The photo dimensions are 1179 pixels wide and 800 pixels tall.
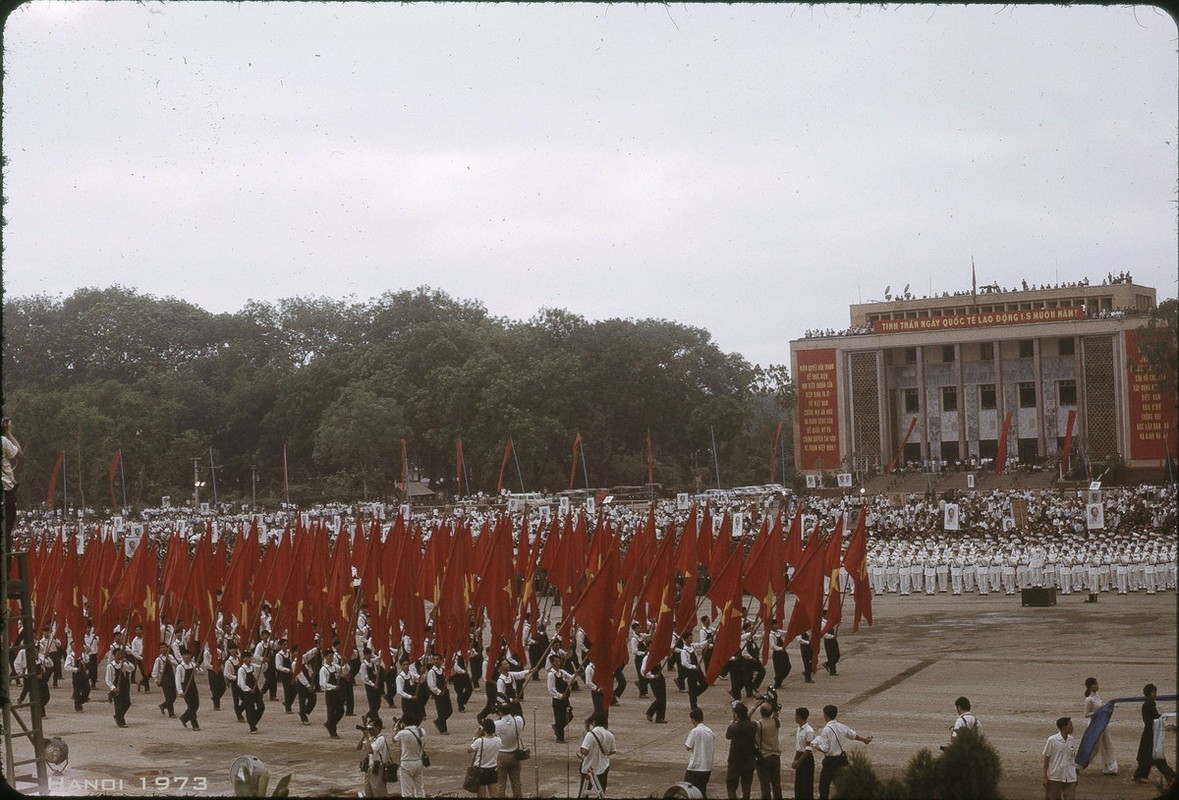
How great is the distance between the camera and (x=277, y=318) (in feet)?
267

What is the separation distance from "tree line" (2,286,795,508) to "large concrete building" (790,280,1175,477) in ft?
8.69

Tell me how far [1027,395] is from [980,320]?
5.14m

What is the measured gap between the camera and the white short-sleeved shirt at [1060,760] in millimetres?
11734

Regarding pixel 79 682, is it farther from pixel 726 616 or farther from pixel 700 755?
pixel 700 755

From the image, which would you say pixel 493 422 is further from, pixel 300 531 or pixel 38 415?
pixel 300 531

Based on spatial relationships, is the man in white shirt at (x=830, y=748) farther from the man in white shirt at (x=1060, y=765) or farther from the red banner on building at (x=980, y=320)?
the red banner on building at (x=980, y=320)

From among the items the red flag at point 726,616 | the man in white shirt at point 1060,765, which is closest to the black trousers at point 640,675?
the red flag at point 726,616

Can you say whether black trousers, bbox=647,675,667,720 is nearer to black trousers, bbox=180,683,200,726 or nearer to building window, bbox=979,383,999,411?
black trousers, bbox=180,683,200,726

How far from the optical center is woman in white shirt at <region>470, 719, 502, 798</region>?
1203 centimetres

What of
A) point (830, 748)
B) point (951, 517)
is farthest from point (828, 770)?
point (951, 517)

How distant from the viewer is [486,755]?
1209 centimetres

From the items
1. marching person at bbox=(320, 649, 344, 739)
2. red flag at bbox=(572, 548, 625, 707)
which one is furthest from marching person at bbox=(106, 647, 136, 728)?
red flag at bbox=(572, 548, 625, 707)

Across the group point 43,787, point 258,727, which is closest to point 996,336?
point 258,727

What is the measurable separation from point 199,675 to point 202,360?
54914 millimetres
